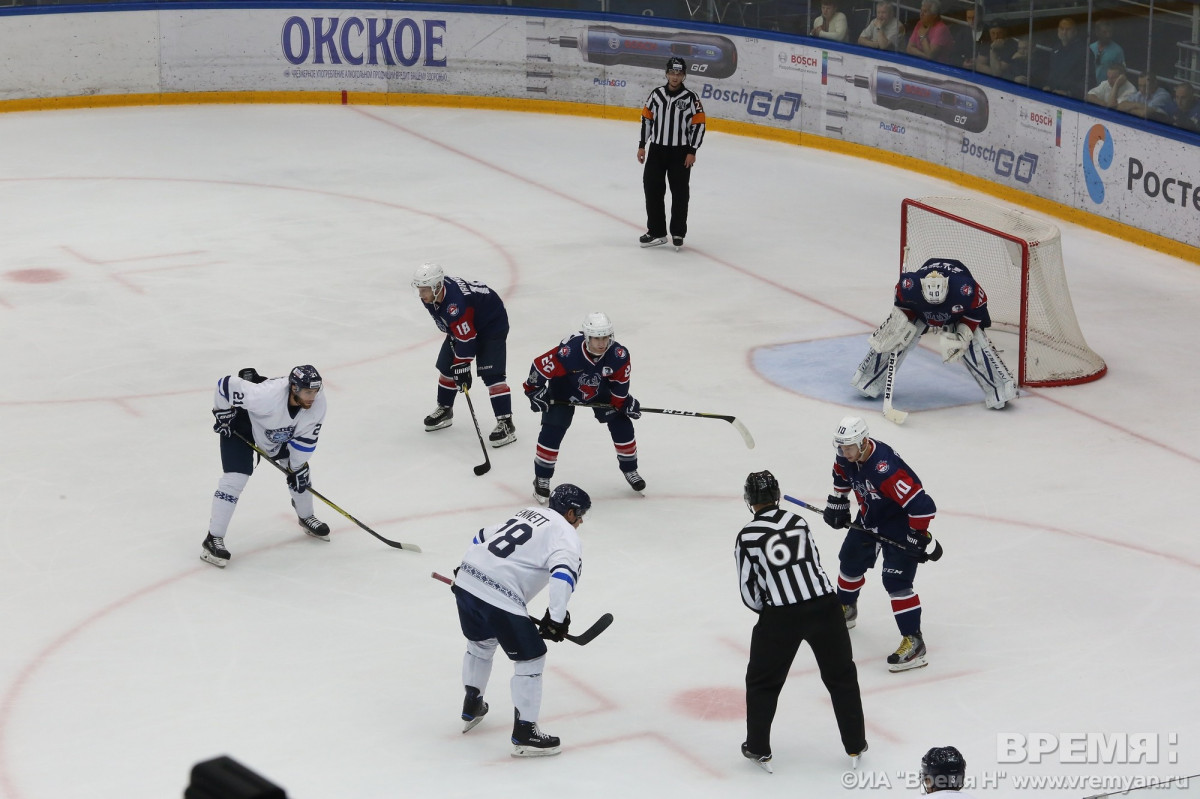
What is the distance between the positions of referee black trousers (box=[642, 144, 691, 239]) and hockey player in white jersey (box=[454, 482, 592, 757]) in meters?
7.47

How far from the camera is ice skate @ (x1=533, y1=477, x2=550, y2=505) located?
8797 mm

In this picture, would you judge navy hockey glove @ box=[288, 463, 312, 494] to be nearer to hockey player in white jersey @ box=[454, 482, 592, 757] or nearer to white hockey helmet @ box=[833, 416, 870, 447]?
hockey player in white jersey @ box=[454, 482, 592, 757]

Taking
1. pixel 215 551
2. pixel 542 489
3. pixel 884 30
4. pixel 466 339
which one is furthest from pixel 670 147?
pixel 215 551

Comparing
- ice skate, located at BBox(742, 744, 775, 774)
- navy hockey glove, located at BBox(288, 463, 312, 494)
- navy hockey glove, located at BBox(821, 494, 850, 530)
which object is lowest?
ice skate, located at BBox(742, 744, 775, 774)

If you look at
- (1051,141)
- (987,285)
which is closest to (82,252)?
(987,285)

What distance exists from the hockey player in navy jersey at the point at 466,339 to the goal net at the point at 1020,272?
3213mm

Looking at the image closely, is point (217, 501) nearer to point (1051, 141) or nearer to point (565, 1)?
point (1051, 141)

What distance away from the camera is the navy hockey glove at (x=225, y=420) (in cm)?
771

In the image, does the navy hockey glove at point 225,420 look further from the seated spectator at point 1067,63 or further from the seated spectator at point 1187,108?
the seated spectator at point 1067,63

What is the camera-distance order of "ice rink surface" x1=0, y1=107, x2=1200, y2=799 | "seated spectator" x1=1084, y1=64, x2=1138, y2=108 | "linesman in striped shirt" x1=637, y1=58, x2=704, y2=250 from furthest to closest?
1. "seated spectator" x1=1084, y1=64, x2=1138, y2=108
2. "linesman in striped shirt" x1=637, y1=58, x2=704, y2=250
3. "ice rink surface" x1=0, y1=107, x2=1200, y2=799

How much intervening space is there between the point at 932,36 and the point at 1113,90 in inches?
91.0

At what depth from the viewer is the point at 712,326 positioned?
11.8 metres

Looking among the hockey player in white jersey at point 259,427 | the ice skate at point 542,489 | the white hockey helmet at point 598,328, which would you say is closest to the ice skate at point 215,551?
the hockey player in white jersey at point 259,427

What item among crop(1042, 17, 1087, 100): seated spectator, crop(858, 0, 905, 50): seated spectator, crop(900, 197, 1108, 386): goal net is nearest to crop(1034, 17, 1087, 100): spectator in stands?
crop(1042, 17, 1087, 100): seated spectator
